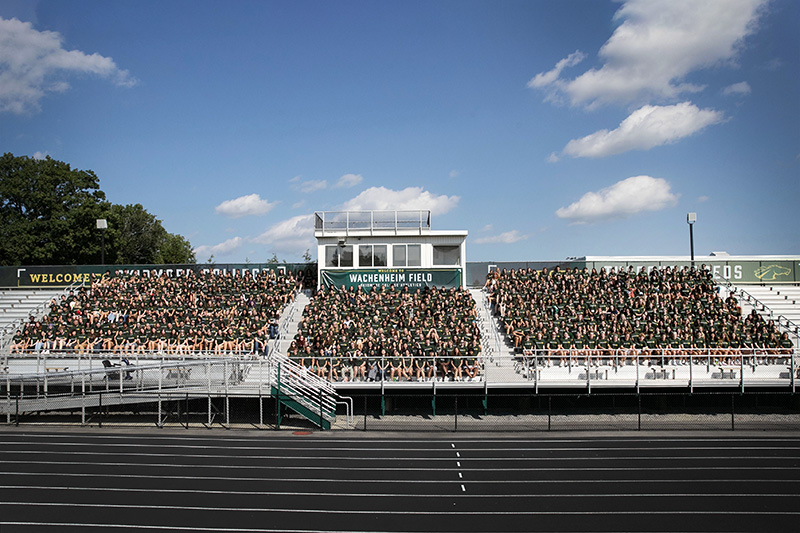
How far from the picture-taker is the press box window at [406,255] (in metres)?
31.5

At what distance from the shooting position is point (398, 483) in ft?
44.5

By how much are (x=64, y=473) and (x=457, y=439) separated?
11.0 m

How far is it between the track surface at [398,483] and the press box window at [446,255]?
569 inches

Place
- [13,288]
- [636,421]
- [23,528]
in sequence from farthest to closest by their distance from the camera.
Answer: [13,288]
[636,421]
[23,528]

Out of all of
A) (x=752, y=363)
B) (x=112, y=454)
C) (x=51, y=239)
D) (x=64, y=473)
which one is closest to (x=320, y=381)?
(x=112, y=454)

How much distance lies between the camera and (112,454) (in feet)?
53.4

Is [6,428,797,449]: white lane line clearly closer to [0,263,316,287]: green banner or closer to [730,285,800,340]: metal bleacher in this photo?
[730,285,800,340]: metal bleacher

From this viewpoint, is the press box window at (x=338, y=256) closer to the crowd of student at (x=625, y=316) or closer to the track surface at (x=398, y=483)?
the crowd of student at (x=625, y=316)

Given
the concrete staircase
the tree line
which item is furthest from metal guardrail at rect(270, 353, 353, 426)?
the tree line

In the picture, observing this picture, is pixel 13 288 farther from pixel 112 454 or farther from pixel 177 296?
pixel 112 454

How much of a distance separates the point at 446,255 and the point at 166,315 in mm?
14745

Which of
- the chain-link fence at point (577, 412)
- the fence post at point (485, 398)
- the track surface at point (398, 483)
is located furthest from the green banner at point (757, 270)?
the track surface at point (398, 483)

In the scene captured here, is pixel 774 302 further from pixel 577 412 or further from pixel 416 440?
pixel 416 440

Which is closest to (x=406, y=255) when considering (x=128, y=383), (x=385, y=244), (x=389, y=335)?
(x=385, y=244)
